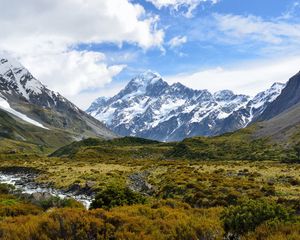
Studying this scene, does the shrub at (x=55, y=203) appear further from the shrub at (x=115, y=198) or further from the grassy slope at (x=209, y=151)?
the grassy slope at (x=209, y=151)

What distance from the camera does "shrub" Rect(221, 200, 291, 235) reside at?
17352 millimetres

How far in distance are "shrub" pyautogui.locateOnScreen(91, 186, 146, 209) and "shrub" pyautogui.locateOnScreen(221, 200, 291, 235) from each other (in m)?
9.84

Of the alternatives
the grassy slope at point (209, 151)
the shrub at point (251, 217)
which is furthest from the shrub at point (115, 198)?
the grassy slope at point (209, 151)

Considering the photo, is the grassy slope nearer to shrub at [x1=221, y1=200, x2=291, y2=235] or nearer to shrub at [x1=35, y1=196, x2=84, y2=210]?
shrub at [x1=35, y1=196, x2=84, y2=210]

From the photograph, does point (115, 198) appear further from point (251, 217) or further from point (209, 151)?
point (209, 151)

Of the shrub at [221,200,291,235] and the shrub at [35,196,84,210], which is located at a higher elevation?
the shrub at [35,196,84,210]

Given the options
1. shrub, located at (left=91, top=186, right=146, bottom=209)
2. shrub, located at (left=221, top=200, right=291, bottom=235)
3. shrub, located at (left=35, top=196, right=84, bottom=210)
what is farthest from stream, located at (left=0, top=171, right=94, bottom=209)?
shrub, located at (left=221, top=200, right=291, bottom=235)

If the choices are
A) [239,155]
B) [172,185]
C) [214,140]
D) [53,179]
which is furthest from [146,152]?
[172,185]

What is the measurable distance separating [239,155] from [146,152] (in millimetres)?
43880

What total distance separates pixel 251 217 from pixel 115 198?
11.7 m

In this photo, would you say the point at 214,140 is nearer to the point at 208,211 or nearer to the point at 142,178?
the point at 142,178

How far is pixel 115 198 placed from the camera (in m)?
27.4

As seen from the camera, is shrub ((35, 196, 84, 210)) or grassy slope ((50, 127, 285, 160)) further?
grassy slope ((50, 127, 285, 160))

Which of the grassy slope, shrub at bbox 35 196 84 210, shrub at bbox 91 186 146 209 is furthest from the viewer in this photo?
the grassy slope
